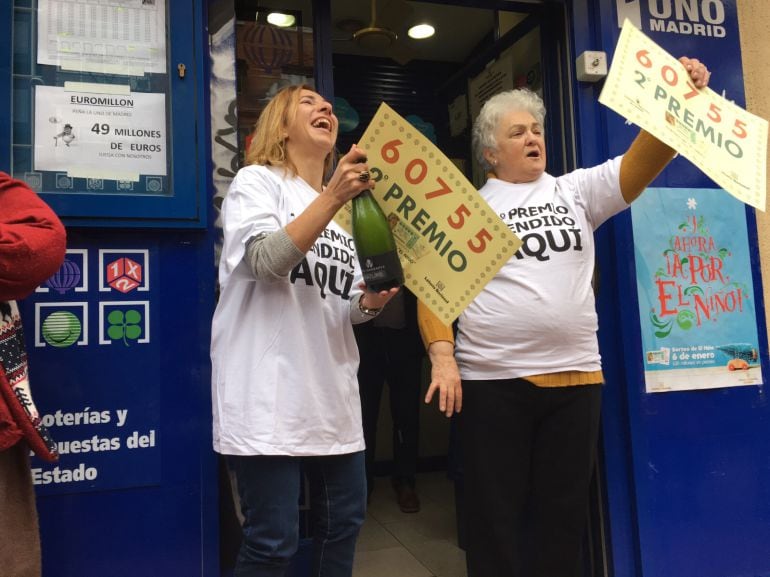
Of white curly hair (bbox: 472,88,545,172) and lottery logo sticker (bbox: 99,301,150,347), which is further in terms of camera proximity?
white curly hair (bbox: 472,88,545,172)

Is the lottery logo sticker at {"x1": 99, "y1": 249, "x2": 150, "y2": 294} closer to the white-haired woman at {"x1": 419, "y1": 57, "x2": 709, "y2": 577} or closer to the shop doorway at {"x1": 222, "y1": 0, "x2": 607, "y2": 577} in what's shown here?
the shop doorway at {"x1": 222, "y1": 0, "x2": 607, "y2": 577}

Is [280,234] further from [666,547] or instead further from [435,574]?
[666,547]

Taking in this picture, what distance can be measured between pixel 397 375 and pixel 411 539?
926 mm

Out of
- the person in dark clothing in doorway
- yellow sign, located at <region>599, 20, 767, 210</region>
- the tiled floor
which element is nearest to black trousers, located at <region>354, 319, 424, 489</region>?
the person in dark clothing in doorway

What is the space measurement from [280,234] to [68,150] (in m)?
1.09

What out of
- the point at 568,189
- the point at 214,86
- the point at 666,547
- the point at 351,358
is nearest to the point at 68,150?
the point at 214,86

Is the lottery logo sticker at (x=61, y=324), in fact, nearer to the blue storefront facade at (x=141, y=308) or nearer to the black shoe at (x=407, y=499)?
the blue storefront facade at (x=141, y=308)

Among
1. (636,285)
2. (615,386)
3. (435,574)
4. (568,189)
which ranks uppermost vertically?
(568,189)

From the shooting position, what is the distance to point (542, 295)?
2.02 m

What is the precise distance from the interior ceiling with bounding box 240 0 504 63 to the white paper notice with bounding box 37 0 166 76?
5.41 feet

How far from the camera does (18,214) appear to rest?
149 centimetres

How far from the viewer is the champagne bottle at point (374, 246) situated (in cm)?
159

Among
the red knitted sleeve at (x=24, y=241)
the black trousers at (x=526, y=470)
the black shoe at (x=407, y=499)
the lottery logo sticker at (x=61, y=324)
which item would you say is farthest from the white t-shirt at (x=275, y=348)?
the black shoe at (x=407, y=499)

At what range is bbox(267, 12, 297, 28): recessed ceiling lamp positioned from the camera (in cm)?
254
